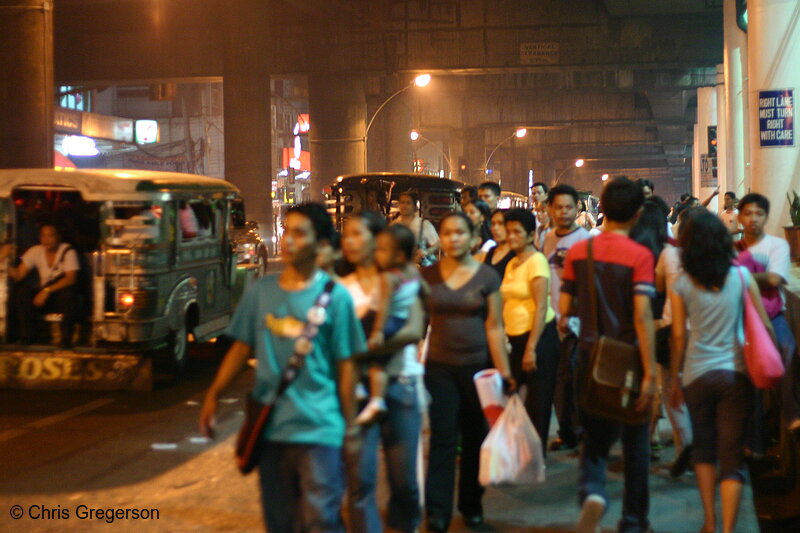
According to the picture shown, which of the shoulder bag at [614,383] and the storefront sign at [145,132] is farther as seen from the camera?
the storefront sign at [145,132]

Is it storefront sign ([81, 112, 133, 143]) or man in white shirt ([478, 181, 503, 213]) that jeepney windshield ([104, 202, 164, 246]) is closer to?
man in white shirt ([478, 181, 503, 213])

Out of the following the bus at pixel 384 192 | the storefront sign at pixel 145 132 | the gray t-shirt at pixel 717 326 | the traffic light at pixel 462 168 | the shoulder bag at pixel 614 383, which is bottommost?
the shoulder bag at pixel 614 383

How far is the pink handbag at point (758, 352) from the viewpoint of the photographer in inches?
213

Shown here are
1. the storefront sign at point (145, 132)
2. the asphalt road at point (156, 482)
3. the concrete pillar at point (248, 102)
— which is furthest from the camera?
the storefront sign at point (145, 132)

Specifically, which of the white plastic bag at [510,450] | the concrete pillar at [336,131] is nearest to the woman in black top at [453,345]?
the white plastic bag at [510,450]

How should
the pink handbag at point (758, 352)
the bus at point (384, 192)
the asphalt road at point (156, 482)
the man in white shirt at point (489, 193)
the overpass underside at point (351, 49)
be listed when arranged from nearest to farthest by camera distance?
the pink handbag at point (758, 352) → the asphalt road at point (156, 482) → the man in white shirt at point (489, 193) → the bus at point (384, 192) → the overpass underside at point (351, 49)

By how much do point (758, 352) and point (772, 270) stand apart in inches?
82.8

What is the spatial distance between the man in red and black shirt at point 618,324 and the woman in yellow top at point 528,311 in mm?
Result: 1239

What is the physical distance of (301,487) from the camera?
14.4 ft

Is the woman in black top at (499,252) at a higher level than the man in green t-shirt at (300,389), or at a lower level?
higher

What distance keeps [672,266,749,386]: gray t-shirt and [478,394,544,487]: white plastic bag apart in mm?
992

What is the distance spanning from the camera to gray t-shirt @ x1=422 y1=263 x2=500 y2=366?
593 centimetres

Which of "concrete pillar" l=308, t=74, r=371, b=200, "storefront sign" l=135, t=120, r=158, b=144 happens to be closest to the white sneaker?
"concrete pillar" l=308, t=74, r=371, b=200

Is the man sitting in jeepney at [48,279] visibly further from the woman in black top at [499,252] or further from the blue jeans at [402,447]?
the blue jeans at [402,447]
